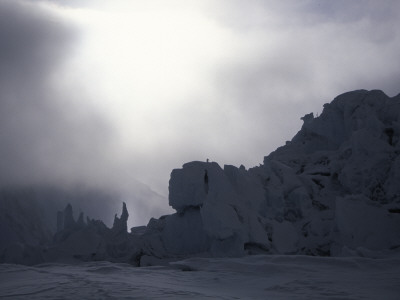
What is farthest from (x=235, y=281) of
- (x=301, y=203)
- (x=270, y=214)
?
(x=301, y=203)

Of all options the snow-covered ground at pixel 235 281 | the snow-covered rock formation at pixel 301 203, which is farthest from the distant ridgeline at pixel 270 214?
the snow-covered ground at pixel 235 281

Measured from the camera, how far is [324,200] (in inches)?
1364

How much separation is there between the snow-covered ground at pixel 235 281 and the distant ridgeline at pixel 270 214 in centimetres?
1510

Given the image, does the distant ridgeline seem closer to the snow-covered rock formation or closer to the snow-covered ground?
the snow-covered rock formation

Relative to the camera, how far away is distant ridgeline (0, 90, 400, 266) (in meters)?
26.9

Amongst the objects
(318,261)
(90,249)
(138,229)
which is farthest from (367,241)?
(138,229)

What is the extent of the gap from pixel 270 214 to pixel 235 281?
2508 centimetres

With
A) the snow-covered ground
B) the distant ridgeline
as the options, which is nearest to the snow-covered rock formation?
the distant ridgeline

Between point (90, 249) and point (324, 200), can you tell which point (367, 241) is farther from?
point (90, 249)

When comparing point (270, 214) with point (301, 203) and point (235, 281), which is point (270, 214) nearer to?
point (301, 203)

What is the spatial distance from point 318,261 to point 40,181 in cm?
8900

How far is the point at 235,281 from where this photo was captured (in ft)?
31.0

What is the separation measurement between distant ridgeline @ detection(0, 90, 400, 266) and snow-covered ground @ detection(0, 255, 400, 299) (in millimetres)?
15104

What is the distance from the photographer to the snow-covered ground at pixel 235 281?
702 centimetres
